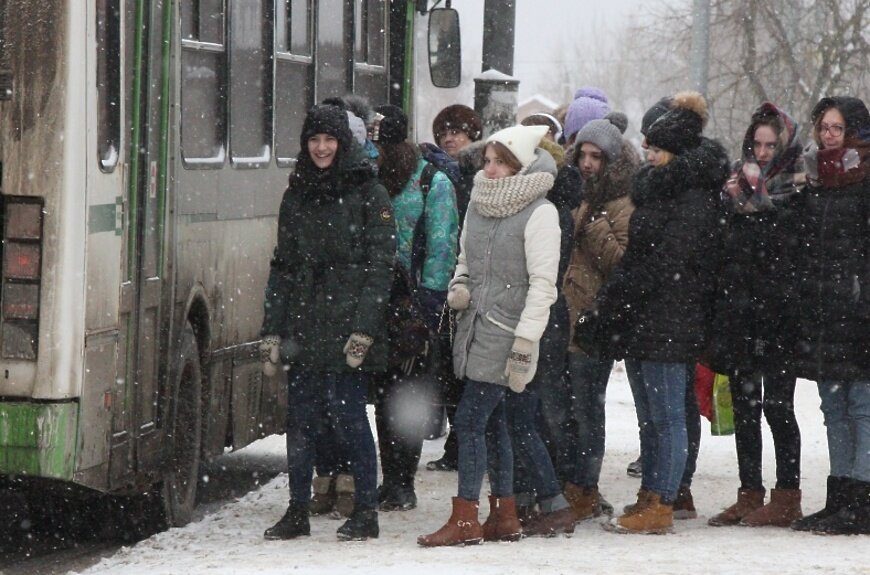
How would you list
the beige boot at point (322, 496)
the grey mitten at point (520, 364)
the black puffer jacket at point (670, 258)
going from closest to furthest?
the grey mitten at point (520, 364), the black puffer jacket at point (670, 258), the beige boot at point (322, 496)

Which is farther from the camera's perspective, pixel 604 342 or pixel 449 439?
pixel 449 439

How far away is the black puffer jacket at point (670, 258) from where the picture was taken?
315 inches

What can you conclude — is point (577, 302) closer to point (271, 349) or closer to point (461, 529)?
point (461, 529)

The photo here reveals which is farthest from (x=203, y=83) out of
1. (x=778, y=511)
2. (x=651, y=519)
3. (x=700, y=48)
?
(x=700, y=48)

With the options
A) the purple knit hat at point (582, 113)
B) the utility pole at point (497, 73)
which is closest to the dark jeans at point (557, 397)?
the purple knit hat at point (582, 113)

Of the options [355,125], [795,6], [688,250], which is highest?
[795,6]

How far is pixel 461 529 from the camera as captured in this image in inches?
305

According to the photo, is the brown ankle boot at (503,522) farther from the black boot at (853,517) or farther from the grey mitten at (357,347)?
the black boot at (853,517)

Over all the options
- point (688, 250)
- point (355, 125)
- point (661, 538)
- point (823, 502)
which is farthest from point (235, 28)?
point (823, 502)

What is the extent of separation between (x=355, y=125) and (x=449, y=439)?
2883 millimetres

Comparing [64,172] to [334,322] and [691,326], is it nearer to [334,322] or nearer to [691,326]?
[334,322]

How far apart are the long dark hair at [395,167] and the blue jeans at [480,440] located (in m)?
1.25

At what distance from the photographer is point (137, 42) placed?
7.68m

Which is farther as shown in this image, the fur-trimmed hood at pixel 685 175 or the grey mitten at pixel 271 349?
the fur-trimmed hood at pixel 685 175
